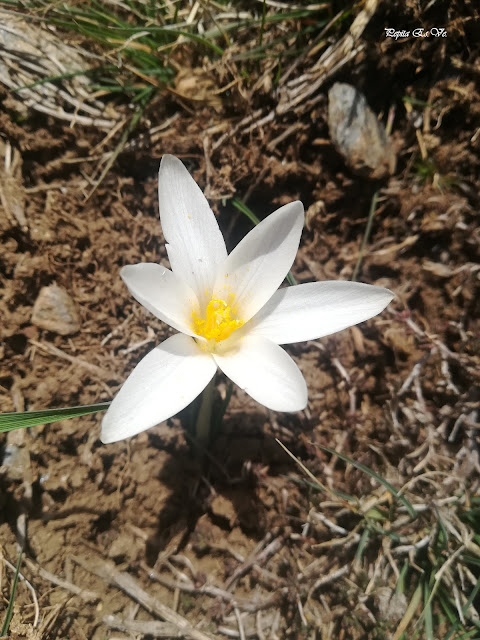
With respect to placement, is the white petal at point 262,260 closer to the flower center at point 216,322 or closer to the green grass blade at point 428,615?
the flower center at point 216,322

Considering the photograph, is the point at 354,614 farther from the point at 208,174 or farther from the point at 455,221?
the point at 208,174

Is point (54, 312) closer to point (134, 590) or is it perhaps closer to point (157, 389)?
point (157, 389)

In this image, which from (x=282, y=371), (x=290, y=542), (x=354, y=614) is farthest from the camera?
(x=290, y=542)

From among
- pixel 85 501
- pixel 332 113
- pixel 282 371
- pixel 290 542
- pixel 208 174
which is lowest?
pixel 290 542

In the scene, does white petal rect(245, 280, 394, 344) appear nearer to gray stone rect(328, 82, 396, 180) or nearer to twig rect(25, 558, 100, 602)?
gray stone rect(328, 82, 396, 180)

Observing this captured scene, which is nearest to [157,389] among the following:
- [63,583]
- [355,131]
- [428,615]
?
[63,583]

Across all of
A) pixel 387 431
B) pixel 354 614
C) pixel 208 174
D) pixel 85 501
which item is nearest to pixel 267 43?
pixel 208 174
